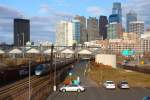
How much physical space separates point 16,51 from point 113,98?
8049cm

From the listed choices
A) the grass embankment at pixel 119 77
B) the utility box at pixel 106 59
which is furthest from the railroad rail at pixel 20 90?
the utility box at pixel 106 59

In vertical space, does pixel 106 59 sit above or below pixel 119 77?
above

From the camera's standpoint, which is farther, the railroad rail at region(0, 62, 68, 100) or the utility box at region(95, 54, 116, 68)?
the utility box at region(95, 54, 116, 68)

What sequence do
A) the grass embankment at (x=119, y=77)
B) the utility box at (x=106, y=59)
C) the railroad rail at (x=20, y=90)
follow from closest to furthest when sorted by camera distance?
the railroad rail at (x=20, y=90)
the grass embankment at (x=119, y=77)
the utility box at (x=106, y=59)

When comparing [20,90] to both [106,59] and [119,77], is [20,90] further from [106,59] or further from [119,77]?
[106,59]

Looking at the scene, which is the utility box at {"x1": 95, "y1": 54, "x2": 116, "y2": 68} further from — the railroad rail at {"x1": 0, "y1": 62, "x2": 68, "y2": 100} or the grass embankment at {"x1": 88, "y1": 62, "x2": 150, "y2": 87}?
the railroad rail at {"x1": 0, "y1": 62, "x2": 68, "y2": 100}

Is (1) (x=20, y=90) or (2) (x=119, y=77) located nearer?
(1) (x=20, y=90)

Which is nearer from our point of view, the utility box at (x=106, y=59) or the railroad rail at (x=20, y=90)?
the railroad rail at (x=20, y=90)

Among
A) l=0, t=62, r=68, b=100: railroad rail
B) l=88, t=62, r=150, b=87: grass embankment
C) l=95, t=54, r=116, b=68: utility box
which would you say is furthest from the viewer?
l=95, t=54, r=116, b=68: utility box

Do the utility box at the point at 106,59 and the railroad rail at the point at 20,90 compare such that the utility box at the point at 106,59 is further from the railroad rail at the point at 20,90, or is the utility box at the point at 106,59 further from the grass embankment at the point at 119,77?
the railroad rail at the point at 20,90

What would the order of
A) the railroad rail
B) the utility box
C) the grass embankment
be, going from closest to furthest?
the railroad rail < the grass embankment < the utility box

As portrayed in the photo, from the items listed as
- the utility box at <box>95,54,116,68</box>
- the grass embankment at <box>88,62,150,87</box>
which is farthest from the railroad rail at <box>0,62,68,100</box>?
the utility box at <box>95,54,116,68</box>

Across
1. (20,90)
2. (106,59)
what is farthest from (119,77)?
(20,90)

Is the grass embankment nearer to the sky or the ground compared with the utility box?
nearer to the ground
